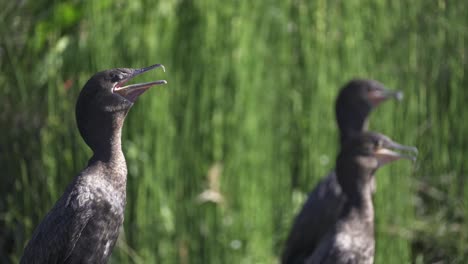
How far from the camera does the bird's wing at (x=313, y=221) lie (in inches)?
201

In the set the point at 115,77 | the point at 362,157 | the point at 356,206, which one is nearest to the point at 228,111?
the point at 362,157

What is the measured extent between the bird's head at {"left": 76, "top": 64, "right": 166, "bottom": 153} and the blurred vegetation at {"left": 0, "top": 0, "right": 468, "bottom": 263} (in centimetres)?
157

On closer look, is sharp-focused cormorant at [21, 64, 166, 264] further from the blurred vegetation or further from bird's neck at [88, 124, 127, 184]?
the blurred vegetation

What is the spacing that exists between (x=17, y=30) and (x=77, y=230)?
2362 mm

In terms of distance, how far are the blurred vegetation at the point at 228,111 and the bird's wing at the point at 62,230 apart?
174 cm

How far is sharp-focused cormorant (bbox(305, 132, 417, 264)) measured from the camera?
13.3 ft

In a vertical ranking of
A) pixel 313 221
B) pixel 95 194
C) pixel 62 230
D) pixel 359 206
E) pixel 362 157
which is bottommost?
pixel 313 221

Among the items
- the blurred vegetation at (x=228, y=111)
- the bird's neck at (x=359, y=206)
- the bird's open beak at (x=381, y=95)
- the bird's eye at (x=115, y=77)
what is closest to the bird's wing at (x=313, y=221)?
the blurred vegetation at (x=228, y=111)

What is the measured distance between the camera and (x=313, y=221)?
5125mm

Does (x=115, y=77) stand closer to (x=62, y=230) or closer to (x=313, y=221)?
(x=62, y=230)

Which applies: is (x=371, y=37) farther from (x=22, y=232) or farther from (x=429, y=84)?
(x=22, y=232)

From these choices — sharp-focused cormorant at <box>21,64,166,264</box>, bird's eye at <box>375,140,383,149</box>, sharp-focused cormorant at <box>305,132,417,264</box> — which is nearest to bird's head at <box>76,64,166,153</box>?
sharp-focused cormorant at <box>21,64,166,264</box>

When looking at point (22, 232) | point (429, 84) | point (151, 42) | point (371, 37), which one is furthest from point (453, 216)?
point (22, 232)

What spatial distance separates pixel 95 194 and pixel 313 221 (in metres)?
2.13
